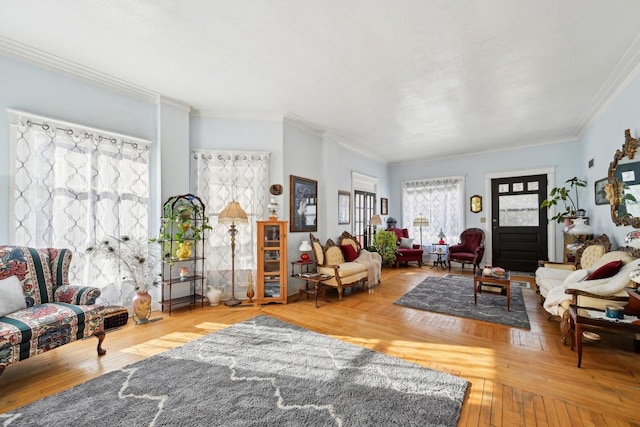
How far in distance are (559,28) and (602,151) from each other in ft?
9.81

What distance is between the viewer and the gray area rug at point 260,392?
5.75ft

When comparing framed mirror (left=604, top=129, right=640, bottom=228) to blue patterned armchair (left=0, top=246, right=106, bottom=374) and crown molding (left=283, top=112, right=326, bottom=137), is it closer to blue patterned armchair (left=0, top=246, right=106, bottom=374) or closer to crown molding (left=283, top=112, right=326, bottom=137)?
crown molding (left=283, top=112, right=326, bottom=137)

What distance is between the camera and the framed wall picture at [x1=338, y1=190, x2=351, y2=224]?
600 cm

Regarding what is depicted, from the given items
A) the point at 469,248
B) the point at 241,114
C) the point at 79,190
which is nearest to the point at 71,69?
the point at 79,190

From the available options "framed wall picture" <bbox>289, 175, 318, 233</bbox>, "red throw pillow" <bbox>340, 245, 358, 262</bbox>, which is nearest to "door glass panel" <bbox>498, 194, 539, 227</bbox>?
"red throw pillow" <bbox>340, 245, 358, 262</bbox>

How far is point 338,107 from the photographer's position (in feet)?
14.0

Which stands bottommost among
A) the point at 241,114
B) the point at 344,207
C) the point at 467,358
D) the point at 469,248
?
the point at 467,358

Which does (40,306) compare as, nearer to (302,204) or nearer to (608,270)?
(302,204)

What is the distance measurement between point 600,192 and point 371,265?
3812 millimetres

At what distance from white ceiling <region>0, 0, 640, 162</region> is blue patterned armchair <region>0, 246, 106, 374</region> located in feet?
6.97

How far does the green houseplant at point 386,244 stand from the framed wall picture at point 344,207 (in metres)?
1.10

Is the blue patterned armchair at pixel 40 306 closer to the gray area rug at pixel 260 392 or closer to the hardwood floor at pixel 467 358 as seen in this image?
the hardwood floor at pixel 467 358

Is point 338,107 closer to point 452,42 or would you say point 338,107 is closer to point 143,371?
point 452,42

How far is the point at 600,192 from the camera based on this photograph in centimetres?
434
